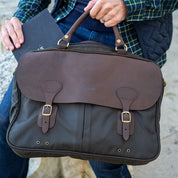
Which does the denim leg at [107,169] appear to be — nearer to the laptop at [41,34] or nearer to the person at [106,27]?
the person at [106,27]

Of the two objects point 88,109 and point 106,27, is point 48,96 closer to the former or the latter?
point 88,109

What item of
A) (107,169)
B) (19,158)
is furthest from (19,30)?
(107,169)

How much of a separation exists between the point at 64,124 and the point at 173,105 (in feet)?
4.86

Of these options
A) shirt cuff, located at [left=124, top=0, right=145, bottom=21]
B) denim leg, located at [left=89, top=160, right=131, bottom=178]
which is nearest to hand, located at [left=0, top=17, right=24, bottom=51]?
shirt cuff, located at [left=124, top=0, right=145, bottom=21]

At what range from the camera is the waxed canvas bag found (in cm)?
76

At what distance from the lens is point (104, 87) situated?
77cm

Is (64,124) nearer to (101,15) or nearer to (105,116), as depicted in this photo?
(105,116)

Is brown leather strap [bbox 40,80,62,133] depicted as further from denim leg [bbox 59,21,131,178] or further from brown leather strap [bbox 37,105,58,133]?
denim leg [bbox 59,21,131,178]

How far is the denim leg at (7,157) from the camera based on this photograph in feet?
3.12

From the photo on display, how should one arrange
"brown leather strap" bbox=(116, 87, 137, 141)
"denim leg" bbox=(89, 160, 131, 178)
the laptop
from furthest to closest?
"denim leg" bbox=(89, 160, 131, 178) → the laptop → "brown leather strap" bbox=(116, 87, 137, 141)

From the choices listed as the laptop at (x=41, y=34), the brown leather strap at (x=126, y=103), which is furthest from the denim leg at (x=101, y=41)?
the brown leather strap at (x=126, y=103)

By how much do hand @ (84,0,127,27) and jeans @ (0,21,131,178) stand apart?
0.43 feet

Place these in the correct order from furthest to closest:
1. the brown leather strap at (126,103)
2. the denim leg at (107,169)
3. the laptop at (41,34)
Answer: the denim leg at (107,169)
the laptop at (41,34)
the brown leather strap at (126,103)

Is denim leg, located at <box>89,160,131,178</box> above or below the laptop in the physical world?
below
